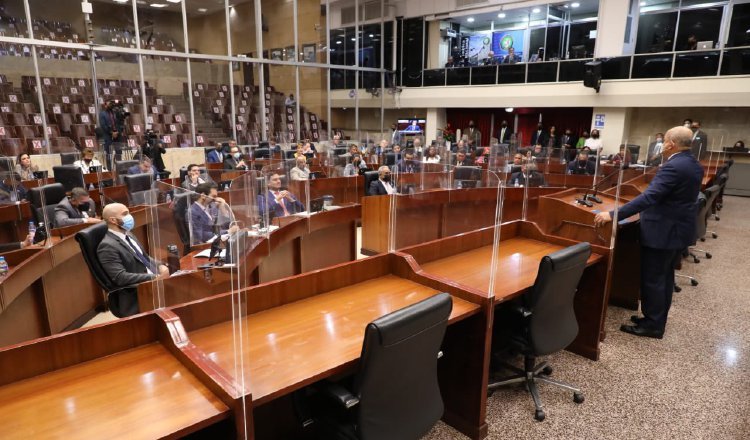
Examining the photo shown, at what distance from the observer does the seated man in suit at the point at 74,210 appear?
404 cm

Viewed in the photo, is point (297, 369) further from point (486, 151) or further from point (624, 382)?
point (486, 151)

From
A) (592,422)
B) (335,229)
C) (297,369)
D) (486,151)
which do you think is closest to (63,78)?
(335,229)

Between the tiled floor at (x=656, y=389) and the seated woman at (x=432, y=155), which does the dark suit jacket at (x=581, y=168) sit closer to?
the seated woman at (x=432, y=155)

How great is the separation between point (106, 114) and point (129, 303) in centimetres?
669

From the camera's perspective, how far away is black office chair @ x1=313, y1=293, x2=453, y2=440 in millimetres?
1680

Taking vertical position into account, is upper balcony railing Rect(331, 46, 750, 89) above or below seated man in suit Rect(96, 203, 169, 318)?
above

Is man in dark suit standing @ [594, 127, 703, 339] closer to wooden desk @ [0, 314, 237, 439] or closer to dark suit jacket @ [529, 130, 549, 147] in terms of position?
wooden desk @ [0, 314, 237, 439]

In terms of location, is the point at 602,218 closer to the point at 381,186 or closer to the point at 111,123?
the point at 381,186

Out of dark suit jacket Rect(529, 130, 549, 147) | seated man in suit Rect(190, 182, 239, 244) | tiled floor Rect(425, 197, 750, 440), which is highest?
dark suit jacket Rect(529, 130, 549, 147)

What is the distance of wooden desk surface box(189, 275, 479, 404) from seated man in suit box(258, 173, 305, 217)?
1992mm

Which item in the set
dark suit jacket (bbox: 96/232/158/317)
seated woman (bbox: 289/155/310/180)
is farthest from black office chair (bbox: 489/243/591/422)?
seated woman (bbox: 289/155/310/180)

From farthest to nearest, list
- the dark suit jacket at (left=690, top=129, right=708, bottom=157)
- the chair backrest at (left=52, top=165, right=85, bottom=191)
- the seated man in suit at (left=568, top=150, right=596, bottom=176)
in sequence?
1. the seated man in suit at (left=568, top=150, right=596, bottom=176)
2. the dark suit jacket at (left=690, top=129, right=708, bottom=157)
3. the chair backrest at (left=52, top=165, right=85, bottom=191)

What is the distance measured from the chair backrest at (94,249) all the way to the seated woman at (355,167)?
15.6 feet

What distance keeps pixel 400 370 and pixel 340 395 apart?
0.24 meters
